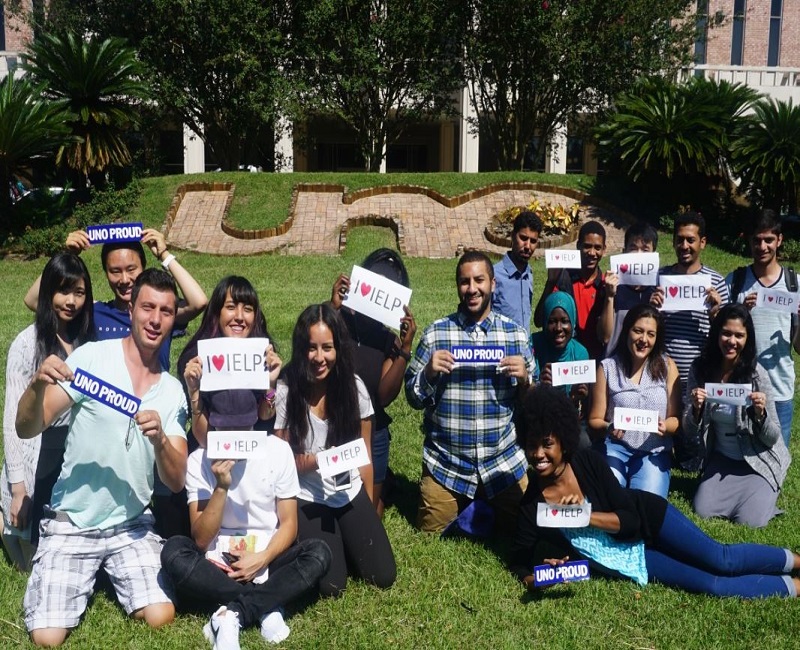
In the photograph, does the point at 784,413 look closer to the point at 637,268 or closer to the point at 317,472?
the point at 637,268

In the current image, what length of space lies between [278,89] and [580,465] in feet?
60.8

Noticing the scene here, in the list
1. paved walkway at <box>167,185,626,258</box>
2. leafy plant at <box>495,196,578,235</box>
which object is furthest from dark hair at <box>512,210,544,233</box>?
leafy plant at <box>495,196,578,235</box>

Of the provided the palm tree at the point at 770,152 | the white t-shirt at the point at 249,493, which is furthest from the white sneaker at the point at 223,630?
the palm tree at the point at 770,152

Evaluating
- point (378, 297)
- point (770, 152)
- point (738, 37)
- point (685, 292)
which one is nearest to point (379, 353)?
point (378, 297)

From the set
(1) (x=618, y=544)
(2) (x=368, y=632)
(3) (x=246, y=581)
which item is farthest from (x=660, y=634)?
(3) (x=246, y=581)

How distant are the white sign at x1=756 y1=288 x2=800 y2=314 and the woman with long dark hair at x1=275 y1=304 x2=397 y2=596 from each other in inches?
118

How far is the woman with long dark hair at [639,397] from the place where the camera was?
5402 mm

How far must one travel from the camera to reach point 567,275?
6309 millimetres

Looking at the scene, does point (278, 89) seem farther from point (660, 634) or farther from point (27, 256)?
point (660, 634)

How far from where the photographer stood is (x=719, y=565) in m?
4.33

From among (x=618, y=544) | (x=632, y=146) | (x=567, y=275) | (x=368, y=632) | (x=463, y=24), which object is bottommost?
(x=368, y=632)

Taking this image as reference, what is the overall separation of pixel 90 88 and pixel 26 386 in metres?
14.5

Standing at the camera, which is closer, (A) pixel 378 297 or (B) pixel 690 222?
(A) pixel 378 297

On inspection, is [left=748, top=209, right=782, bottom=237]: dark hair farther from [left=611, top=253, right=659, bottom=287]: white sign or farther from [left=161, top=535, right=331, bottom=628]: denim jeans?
[left=161, top=535, right=331, bottom=628]: denim jeans
